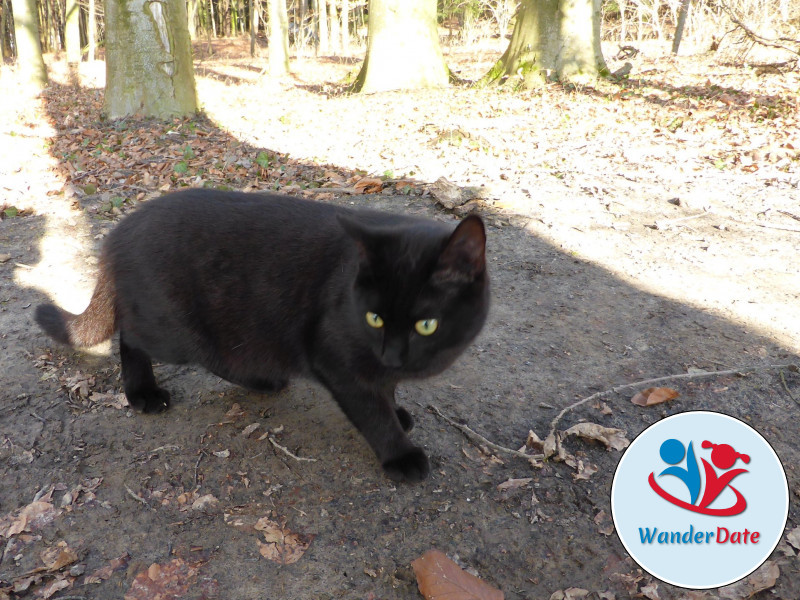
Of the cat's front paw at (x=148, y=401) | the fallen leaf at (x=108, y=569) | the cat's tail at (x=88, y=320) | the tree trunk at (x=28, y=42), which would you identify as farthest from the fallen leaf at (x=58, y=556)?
the tree trunk at (x=28, y=42)

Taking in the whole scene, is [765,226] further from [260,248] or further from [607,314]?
[260,248]

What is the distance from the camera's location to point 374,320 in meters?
2.34

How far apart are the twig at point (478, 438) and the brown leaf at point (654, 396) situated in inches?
27.8

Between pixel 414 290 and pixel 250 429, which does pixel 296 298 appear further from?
pixel 250 429

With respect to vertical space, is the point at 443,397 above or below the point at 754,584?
above

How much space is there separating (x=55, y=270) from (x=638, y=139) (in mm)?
7083

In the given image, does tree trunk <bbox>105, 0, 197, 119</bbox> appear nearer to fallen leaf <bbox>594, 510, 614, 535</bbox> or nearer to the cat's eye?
the cat's eye

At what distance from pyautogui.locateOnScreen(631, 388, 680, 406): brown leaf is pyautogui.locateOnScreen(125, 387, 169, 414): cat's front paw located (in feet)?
8.10

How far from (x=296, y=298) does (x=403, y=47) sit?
1064cm

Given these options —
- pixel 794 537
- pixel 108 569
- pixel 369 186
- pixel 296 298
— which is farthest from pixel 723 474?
pixel 369 186

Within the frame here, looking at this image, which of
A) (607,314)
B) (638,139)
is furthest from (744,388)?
(638,139)

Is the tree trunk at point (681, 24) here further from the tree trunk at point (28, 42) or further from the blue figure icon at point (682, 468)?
the tree trunk at point (28, 42)

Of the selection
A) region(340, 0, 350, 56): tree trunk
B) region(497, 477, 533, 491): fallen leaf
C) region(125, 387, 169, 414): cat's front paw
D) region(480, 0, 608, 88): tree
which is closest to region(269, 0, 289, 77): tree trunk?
region(340, 0, 350, 56): tree trunk

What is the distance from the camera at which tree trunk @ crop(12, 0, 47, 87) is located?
14750 mm
